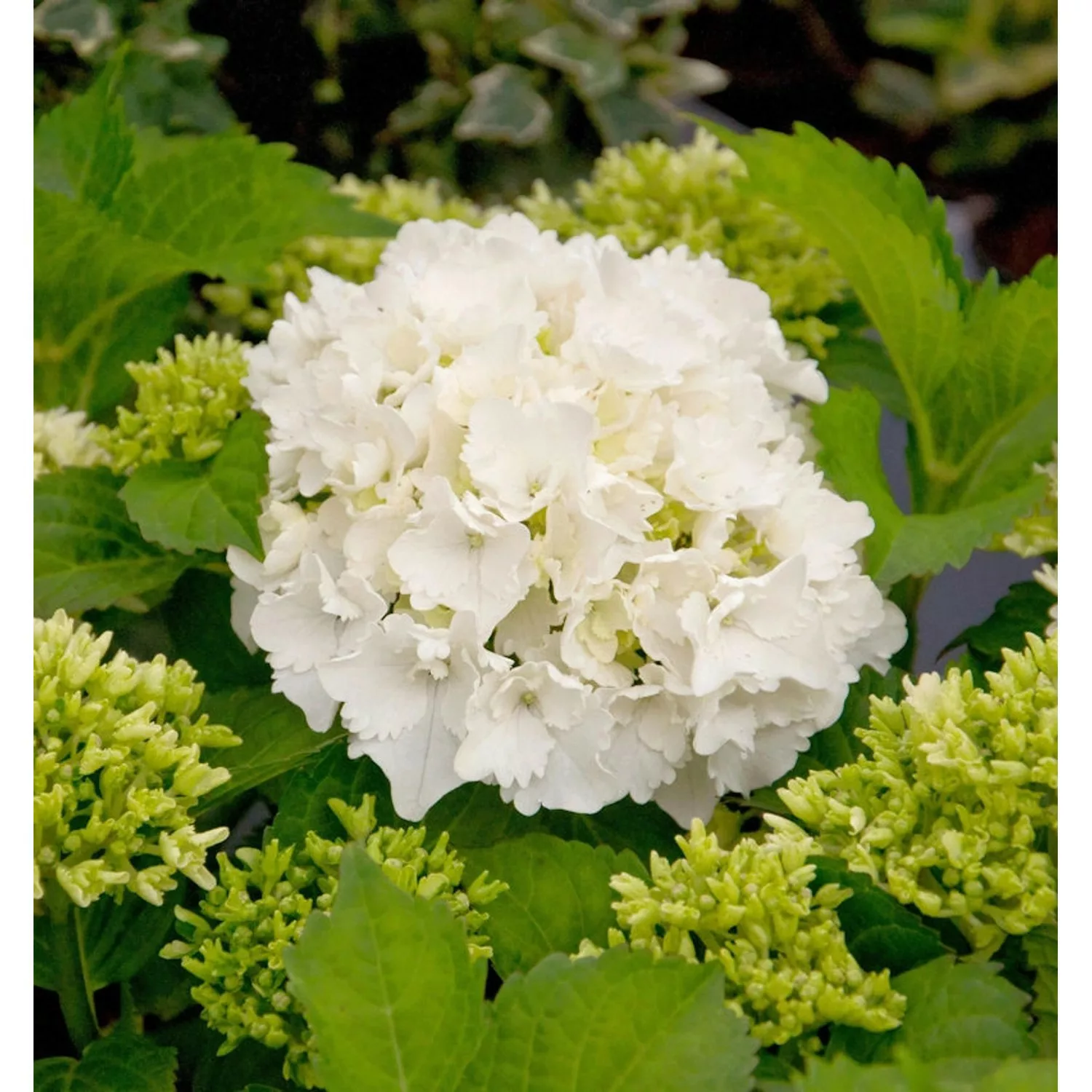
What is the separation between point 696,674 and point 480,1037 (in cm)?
20

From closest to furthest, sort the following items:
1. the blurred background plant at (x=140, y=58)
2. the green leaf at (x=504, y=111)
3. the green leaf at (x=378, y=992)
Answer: the green leaf at (x=378, y=992) → the blurred background plant at (x=140, y=58) → the green leaf at (x=504, y=111)

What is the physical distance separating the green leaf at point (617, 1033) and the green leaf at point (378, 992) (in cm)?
2

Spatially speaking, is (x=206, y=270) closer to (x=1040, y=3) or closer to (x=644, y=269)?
(x=644, y=269)

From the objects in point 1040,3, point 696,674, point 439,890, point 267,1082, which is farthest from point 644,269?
point 1040,3

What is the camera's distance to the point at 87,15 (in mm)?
1278

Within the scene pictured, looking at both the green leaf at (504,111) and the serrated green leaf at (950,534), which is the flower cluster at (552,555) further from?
the green leaf at (504,111)

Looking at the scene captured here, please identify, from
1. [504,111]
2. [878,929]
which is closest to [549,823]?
[878,929]

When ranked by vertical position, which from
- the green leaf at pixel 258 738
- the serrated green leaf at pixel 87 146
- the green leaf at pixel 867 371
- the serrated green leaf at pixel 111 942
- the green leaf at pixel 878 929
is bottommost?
the serrated green leaf at pixel 111 942

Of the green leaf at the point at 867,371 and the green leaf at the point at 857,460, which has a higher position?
the green leaf at the point at 857,460

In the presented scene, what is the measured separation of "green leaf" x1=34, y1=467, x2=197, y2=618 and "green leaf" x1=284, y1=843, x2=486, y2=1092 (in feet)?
1.11

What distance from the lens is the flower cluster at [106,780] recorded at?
1.86 feet

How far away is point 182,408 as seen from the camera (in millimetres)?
771

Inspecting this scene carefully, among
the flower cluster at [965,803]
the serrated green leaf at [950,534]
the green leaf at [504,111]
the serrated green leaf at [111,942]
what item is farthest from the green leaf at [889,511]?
the green leaf at [504,111]

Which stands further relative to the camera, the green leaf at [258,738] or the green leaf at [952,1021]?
the green leaf at [258,738]
